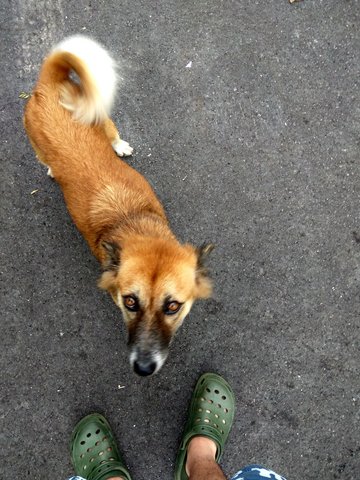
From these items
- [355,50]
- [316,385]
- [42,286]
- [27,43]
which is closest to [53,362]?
[42,286]

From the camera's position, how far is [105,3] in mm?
3881

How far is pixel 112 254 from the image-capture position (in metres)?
2.73

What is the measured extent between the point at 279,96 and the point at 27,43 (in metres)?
2.18

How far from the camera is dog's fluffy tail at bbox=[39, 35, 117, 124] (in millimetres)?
2773

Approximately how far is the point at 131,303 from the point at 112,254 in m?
0.32

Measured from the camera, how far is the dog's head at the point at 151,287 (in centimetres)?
256

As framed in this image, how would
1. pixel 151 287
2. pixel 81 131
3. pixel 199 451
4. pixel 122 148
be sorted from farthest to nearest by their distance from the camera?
pixel 122 148
pixel 199 451
pixel 81 131
pixel 151 287

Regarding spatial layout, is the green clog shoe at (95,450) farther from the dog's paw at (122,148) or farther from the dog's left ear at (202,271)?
the dog's paw at (122,148)

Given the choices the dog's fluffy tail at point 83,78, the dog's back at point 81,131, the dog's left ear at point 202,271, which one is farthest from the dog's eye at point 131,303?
the dog's fluffy tail at point 83,78

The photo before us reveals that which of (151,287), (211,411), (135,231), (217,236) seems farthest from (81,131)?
(211,411)

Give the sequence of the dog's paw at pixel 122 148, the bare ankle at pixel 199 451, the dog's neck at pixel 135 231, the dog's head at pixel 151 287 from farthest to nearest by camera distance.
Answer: the dog's paw at pixel 122 148 → the bare ankle at pixel 199 451 → the dog's neck at pixel 135 231 → the dog's head at pixel 151 287

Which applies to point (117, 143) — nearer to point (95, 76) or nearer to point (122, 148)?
point (122, 148)

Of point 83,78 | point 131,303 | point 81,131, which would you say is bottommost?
point 131,303

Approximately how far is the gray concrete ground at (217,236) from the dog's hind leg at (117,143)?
0.10m
